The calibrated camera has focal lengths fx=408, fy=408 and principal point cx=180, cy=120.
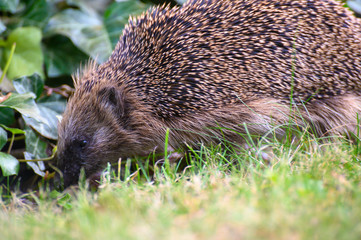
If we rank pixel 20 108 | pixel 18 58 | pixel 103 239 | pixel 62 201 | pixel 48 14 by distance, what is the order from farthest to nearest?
pixel 48 14, pixel 18 58, pixel 20 108, pixel 62 201, pixel 103 239

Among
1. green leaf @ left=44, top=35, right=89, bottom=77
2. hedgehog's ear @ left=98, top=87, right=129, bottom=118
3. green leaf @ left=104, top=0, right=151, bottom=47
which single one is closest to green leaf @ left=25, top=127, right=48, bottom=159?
hedgehog's ear @ left=98, top=87, right=129, bottom=118

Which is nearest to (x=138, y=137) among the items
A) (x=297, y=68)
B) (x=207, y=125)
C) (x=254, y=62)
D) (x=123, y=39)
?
(x=207, y=125)

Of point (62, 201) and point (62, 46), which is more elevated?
point (62, 46)

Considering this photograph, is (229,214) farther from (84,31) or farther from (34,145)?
(84,31)

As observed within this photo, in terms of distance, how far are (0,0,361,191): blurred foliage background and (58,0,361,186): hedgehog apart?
16.8 inches

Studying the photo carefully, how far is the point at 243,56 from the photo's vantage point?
12.3 feet

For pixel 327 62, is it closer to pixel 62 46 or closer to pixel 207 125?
pixel 207 125

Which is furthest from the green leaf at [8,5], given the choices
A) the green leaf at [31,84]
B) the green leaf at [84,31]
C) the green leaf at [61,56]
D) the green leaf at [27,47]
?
the green leaf at [31,84]

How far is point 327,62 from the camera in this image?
3770 millimetres

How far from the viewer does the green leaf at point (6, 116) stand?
3.90m

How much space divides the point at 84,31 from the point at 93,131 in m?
→ 1.66

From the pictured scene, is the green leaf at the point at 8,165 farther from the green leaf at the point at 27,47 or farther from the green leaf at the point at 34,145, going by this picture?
the green leaf at the point at 27,47

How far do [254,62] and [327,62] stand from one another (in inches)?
26.8

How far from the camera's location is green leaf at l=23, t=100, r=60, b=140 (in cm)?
400
